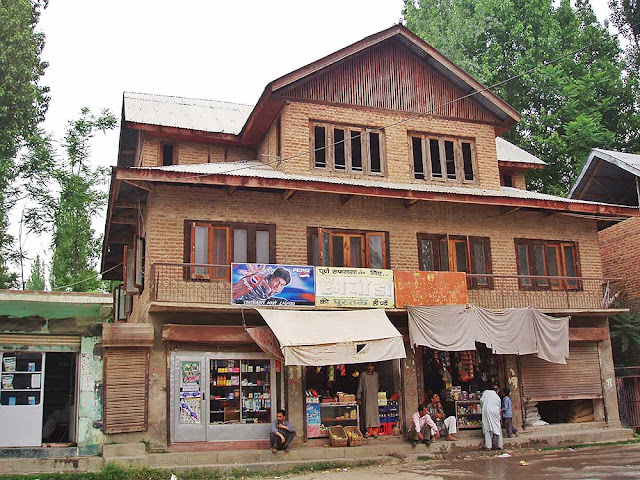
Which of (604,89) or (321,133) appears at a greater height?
(604,89)

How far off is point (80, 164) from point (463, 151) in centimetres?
2519

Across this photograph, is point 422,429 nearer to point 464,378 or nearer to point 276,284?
point 464,378

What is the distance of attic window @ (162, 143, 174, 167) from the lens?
2123 centimetres

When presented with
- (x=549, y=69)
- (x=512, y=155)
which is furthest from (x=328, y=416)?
(x=549, y=69)

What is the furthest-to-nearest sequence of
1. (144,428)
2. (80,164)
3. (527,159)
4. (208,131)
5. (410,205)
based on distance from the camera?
(80,164) < (527,159) < (208,131) < (410,205) < (144,428)

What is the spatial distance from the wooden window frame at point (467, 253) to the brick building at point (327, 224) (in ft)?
0.15

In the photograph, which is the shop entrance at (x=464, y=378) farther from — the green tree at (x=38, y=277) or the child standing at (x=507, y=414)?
the green tree at (x=38, y=277)

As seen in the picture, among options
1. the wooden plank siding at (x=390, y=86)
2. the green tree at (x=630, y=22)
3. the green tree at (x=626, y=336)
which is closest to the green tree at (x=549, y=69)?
the green tree at (x=630, y=22)

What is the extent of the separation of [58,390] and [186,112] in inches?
379

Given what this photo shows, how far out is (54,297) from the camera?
1602cm

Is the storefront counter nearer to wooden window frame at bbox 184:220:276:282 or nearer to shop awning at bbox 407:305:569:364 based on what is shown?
shop awning at bbox 407:305:569:364

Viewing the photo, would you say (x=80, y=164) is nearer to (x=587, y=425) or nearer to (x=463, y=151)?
(x=463, y=151)

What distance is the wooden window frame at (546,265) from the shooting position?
20406 millimetres

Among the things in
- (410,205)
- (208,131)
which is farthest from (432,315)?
(208,131)
